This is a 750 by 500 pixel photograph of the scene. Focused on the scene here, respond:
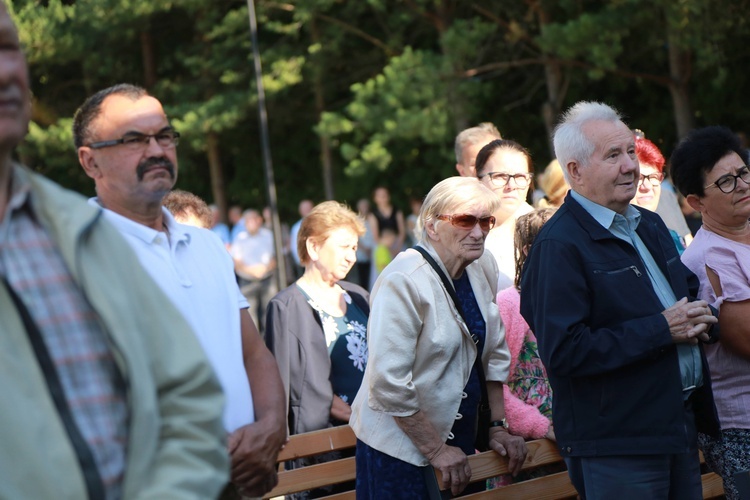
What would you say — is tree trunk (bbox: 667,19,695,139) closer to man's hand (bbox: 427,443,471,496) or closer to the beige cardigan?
the beige cardigan

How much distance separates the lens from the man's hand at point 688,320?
3.63m

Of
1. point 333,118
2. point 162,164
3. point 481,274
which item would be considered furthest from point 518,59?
point 162,164

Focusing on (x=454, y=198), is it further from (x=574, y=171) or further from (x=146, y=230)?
(x=146, y=230)

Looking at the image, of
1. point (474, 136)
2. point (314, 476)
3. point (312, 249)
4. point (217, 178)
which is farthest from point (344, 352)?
point (217, 178)

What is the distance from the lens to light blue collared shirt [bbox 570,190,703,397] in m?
3.80

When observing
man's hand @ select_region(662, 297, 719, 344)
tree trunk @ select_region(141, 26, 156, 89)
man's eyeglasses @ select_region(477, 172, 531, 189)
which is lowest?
man's hand @ select_region(662, 297, 719, 344)

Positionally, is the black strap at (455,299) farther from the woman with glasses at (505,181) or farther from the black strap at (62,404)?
the black strap at (62,404)

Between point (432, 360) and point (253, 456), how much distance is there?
132 centimetres

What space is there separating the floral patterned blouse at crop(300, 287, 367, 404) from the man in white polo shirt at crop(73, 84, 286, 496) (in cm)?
223

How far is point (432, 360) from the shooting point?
4113 mm

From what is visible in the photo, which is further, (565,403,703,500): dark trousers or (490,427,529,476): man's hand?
(490,427,529,476): man's hand

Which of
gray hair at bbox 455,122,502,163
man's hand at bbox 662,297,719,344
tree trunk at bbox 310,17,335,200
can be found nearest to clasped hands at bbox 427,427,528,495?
man's hand at bbox 662,297,719,344

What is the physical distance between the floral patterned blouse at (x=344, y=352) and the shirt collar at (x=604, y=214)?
186 cm

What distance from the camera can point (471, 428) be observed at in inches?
171
